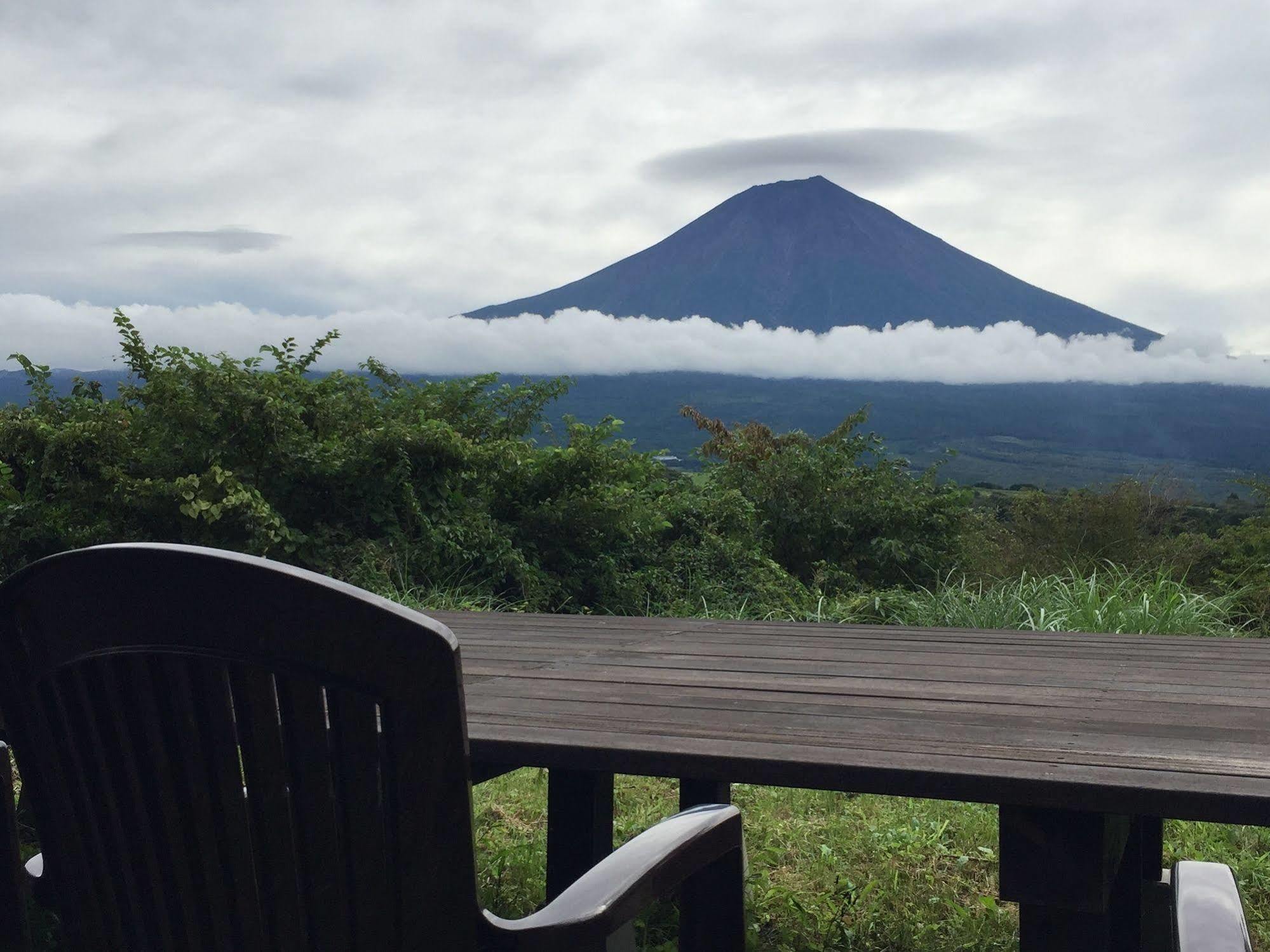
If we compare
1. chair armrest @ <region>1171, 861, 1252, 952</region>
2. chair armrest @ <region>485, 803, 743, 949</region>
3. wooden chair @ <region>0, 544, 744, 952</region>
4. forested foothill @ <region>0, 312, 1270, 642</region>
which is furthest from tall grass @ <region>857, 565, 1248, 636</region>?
wooden chair @ <region>0, 544, 744, 952</region>

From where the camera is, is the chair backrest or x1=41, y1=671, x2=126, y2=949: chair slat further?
x1=41, y1=671, x2=126, y2=949: chair slat

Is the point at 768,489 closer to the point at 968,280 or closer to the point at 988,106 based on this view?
the point at 988,106

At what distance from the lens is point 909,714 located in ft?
4.91

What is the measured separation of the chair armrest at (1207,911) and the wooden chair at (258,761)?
45cm

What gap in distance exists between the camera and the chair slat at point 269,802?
0.83 metres

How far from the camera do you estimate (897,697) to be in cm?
162

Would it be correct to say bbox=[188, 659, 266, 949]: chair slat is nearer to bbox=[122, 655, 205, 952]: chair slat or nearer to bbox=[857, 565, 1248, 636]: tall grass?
bbox=[122, 655, 205, 952]: chair slat

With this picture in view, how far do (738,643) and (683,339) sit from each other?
158m

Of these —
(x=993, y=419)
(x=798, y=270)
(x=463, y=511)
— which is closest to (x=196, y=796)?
(x=463, y=511)

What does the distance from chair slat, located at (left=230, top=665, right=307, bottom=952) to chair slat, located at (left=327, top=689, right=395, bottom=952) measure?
0.05 meters

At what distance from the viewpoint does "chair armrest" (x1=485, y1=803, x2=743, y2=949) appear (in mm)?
837

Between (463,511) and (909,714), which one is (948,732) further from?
(463,511)

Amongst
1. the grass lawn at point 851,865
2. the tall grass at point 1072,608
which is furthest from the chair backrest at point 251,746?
the tall grass at point 1072,608

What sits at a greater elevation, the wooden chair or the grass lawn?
the wooden chair
